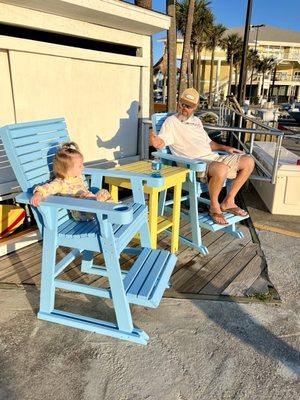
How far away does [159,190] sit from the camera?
275cm

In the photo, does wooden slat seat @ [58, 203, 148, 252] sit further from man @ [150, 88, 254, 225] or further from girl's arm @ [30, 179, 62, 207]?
man @ [150, 88, 254, 225]

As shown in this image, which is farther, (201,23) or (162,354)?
(201,23)

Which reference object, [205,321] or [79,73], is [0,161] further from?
[205,321]

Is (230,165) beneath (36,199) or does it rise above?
beneath

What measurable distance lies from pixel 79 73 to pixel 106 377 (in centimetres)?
299

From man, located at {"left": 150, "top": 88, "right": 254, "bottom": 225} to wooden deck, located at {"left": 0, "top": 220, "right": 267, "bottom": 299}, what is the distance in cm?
36

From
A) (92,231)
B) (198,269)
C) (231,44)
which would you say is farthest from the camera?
(231,44)

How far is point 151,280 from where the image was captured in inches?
86.7

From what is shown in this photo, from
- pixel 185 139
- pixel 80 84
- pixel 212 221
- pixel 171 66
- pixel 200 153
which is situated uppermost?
pixel 171 66

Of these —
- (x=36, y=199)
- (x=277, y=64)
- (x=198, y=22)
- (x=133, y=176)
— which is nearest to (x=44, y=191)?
(x=36, y=199)

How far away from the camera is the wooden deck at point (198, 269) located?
8.91ft

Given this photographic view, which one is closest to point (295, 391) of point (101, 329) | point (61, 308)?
point (101, 329)

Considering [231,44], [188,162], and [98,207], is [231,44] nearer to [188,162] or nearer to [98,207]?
[188,162]

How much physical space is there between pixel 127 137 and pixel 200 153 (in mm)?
1310
